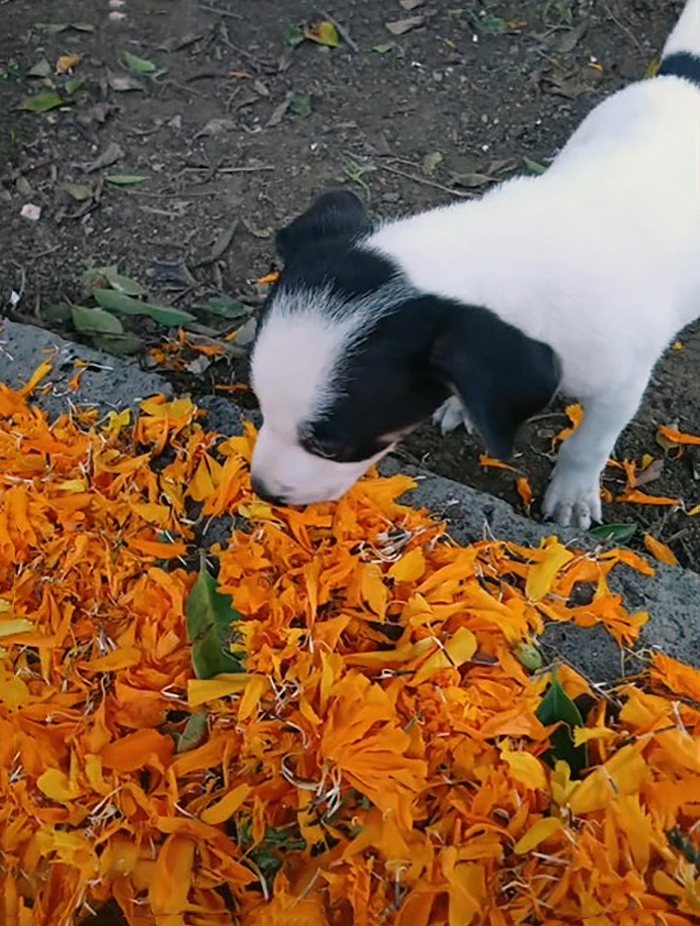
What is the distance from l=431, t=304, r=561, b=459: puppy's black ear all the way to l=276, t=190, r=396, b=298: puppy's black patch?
0.24 meters

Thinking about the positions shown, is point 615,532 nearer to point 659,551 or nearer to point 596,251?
point 659,551

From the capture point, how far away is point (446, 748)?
2.02 meters

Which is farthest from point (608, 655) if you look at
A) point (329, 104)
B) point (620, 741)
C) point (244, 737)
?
point (329, 104)

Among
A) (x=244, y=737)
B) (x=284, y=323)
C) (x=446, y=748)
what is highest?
(x=284, y=323)

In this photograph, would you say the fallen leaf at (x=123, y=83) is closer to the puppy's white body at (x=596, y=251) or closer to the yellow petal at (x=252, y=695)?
the puppy's white body at (x=596, y=251)

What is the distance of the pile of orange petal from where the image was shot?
1.91 m

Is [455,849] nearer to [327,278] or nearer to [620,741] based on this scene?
[620,741]

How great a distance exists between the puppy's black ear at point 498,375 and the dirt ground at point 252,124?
1.32 m

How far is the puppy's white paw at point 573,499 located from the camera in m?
3.12

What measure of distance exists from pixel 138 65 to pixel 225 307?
145 cm

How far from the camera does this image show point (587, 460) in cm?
305

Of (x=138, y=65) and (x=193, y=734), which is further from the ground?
(x=193, y=734)

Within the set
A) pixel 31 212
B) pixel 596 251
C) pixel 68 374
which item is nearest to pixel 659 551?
pixel 596 251

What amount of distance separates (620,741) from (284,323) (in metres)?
1.10
